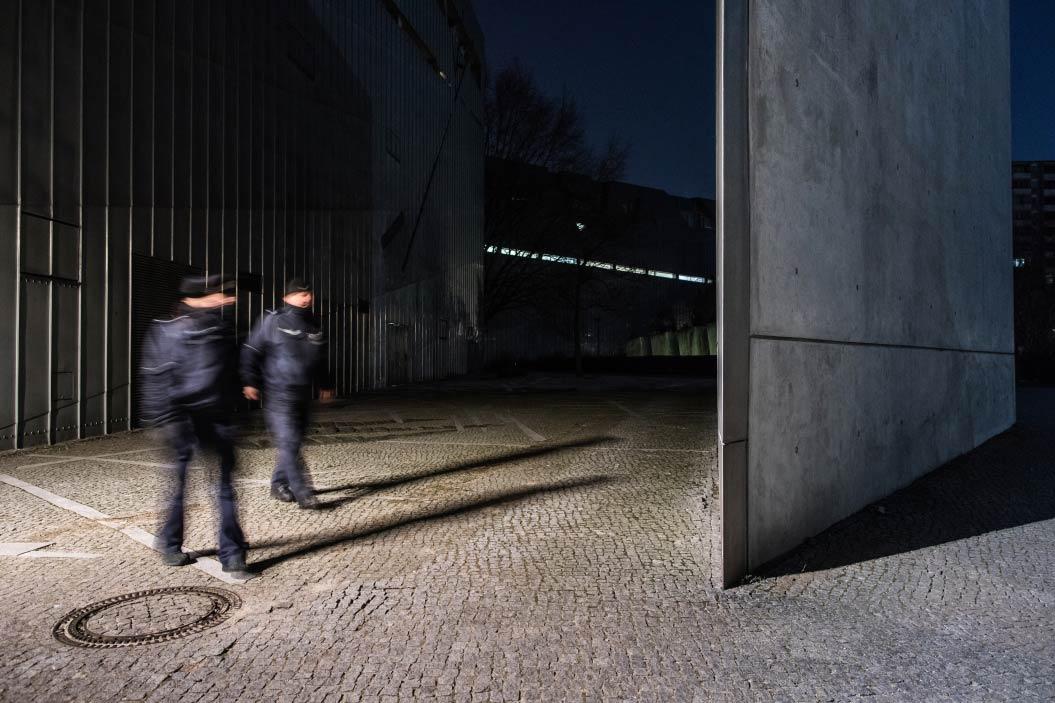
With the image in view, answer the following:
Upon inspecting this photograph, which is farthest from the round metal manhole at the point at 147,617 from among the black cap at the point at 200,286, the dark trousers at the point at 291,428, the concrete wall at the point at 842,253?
the concrete wall at the point at 842,253

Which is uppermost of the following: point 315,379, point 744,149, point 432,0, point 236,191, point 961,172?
point 432,0

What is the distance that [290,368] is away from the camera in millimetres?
5863

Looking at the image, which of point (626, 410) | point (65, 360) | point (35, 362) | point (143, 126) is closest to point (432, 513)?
point (35, 362)

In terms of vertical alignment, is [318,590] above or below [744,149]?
below

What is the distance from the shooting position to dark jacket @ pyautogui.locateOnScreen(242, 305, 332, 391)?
19.3ft

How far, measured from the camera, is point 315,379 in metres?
5.96

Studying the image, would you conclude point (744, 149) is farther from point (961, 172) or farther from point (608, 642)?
point (961, 172)

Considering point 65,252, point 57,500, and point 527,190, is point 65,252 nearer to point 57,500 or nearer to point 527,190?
point 57,500

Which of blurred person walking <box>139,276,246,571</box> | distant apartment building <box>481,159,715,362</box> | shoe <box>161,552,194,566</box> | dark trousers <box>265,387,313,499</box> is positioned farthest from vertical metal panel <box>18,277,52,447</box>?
distant apartment building <box>481,159,715,362</box>

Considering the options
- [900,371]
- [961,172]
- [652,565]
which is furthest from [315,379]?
[961,172]

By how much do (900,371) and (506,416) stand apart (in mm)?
8099

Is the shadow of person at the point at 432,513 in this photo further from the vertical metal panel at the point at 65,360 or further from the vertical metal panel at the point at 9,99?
the vertical metal panel at the point at 65,360

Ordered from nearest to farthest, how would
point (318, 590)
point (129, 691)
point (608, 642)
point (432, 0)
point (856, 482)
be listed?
point (129, 691) < point (608, 642) < point (318, 590) < point (856, 482) < point (432, 0)

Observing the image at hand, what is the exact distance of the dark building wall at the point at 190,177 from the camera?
9055 millimetres
